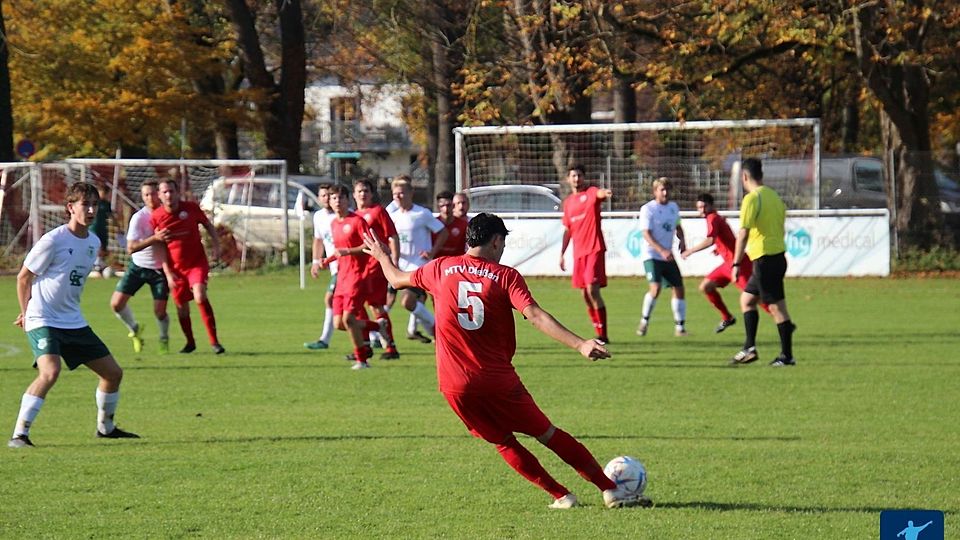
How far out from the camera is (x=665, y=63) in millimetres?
27000

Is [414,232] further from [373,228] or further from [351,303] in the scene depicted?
[351,303]

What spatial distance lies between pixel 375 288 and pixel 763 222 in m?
4.11

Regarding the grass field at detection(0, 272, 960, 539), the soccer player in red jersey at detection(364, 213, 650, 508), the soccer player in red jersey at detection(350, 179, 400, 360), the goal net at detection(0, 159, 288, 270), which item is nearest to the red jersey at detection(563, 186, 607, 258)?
the grass field at detection(0, 272, 960, 539)

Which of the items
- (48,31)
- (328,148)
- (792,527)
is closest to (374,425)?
(792,527)

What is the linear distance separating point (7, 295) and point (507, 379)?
65.4 feet

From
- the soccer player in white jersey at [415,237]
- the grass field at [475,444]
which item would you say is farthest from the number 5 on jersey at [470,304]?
the soccer player in white jersey at [415,237]

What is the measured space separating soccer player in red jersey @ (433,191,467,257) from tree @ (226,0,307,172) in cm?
2024

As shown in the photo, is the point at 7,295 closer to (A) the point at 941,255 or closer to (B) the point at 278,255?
(B) the point at 278,255

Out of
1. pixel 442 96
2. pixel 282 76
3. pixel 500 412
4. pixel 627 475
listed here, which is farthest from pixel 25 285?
pixel 282 76

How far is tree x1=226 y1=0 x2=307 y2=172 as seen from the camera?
3616 cm

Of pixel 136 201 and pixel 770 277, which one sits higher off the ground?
pixel 136 201

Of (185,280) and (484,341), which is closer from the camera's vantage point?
(484,341)

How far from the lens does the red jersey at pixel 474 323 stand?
691 centimetres

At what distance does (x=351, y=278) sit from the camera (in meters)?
14.1
